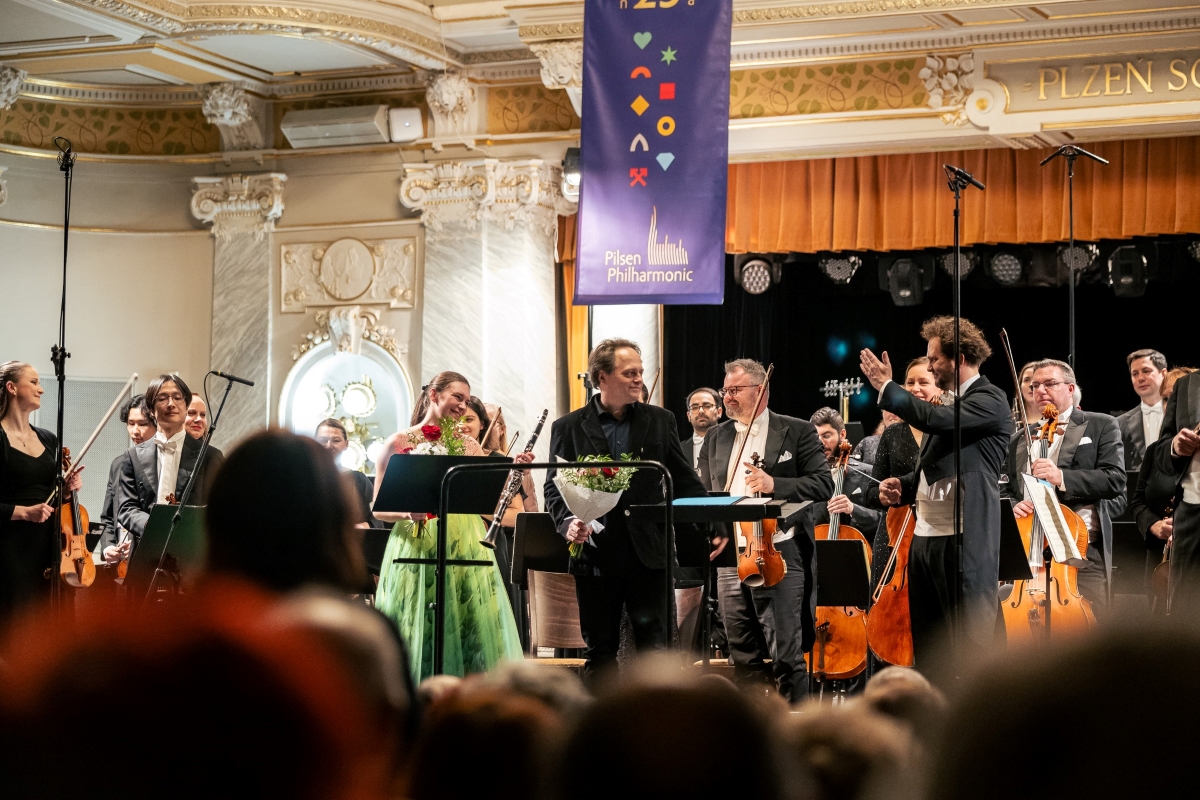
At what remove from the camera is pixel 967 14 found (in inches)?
311

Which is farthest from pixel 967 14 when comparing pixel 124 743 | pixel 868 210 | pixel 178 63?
pixel 124 743

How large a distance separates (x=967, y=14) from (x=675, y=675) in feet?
25.6

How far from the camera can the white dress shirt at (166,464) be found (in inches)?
252

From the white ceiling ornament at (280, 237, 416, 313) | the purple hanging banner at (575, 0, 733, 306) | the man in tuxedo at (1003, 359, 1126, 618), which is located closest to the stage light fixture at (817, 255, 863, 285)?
the white ceiling ornament at (280, 237, 416, 313)

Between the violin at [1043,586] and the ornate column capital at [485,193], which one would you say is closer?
the violin at [1043,586]

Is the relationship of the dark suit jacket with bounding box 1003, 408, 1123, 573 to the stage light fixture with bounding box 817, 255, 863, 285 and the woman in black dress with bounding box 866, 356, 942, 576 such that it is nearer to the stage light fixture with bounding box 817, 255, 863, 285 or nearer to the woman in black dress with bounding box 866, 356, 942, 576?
the woman in black dress with bounding box 866, 356, 942, 576

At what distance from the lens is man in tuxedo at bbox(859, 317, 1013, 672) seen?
4.90 m

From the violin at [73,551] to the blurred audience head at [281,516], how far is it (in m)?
4.98

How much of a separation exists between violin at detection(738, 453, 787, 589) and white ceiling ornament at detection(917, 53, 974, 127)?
3.65m

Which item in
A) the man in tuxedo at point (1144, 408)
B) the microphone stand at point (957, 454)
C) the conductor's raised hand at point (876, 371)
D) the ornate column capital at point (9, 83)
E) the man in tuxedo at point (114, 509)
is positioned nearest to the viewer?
the microphone stand at point (957, 454)

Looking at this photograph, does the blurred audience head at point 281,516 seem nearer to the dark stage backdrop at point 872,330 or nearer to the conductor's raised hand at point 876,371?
the conductor's raised hand at point 876,371

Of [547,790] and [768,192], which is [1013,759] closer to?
[547,790]

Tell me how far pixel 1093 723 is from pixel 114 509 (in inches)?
256

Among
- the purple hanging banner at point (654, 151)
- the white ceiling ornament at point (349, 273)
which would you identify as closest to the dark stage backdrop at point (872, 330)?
the white ceiling ornament at point (349, 273)
